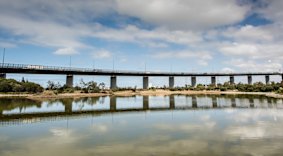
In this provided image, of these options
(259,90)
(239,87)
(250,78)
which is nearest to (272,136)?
(259,90)

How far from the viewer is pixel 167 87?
12312 centimetres

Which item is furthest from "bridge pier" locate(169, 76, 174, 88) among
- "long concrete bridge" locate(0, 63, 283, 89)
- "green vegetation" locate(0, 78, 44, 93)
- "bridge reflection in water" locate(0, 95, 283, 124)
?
"bridge reflection in water" locate(0, 95, 283, 124)

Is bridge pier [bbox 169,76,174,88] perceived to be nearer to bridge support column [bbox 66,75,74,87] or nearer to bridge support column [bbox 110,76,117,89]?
bridge support column [bbox 110,76,117,89]

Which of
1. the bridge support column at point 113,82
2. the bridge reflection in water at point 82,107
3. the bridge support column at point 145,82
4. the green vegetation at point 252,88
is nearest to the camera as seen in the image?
the bridge reflection in water at point 82,107

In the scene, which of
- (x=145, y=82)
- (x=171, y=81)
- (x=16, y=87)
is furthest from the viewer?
(x=171, y=81)

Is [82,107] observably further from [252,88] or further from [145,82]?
[252,88]

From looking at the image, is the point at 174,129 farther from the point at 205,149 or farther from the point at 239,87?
the point at 239,87

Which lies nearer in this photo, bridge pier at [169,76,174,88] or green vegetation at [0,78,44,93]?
green vegetation at [0,78,44,93]

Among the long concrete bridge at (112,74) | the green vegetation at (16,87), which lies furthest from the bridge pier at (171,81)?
the green vegetation at (16,87)

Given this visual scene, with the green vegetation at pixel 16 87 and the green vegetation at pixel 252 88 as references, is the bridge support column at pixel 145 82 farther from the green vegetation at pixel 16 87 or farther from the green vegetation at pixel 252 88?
the green vegetation at pixel 16 87

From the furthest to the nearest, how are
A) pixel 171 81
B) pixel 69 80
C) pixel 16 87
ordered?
pixel 171 81 < pixel 69 80 < pixel 16 87

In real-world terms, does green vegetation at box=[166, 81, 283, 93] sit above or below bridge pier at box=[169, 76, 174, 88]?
below

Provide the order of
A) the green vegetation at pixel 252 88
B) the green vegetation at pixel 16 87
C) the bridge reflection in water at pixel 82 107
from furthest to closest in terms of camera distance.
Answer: the green vegetation at pixel 252 88, the green vegetation at pixel 16 87, the bridge reflection in water at pixel 82 107

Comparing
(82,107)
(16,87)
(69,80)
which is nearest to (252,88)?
(69,80)
